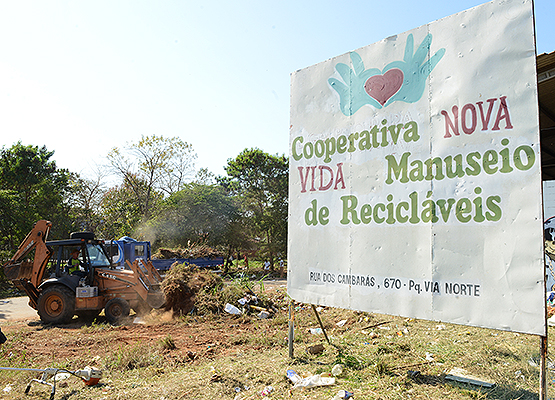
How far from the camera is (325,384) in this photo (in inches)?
173

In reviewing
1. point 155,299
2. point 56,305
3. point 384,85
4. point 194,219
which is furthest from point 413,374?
point 194,219

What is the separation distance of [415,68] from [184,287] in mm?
8610

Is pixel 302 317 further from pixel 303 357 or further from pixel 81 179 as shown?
pixel 81 179

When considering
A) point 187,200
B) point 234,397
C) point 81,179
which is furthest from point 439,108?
point 81,179

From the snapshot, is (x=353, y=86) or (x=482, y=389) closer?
(x=482, y=389)

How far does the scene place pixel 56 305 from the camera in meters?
9.86

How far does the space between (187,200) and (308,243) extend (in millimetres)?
22657

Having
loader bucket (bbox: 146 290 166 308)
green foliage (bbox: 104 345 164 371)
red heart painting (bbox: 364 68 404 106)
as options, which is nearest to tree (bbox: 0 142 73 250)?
loader bucket (bbox: 146 290 166 308)

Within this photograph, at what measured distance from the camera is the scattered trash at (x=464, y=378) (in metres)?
4.22

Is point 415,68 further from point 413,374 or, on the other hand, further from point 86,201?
point 86,201

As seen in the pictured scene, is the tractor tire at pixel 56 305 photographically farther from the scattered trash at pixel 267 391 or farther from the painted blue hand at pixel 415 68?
the painted blue hand at pixel 415 68

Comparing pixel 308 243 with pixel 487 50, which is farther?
pixel 308 243

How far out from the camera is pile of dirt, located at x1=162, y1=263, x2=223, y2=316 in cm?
1045

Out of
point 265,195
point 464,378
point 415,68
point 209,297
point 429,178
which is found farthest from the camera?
point 265,195
